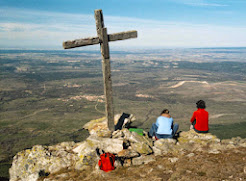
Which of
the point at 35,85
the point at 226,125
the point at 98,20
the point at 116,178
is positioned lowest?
the point at 226,125

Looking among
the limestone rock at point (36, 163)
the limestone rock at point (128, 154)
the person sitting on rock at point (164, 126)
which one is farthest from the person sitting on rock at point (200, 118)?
the limestone rock at point (36, 163)

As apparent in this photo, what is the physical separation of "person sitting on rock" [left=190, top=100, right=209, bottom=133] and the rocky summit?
0.56 meters

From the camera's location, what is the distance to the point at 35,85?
194m

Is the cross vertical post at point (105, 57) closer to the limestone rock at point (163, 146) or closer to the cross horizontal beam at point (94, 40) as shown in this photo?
the cross horizontal beam at point (94, 40)

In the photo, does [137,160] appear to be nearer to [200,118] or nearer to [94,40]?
[200,118]

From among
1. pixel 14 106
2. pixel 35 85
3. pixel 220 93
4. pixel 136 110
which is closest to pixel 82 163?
pixel 136 110

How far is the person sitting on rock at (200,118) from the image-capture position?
30.6 feet

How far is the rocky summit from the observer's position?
20.4 feet

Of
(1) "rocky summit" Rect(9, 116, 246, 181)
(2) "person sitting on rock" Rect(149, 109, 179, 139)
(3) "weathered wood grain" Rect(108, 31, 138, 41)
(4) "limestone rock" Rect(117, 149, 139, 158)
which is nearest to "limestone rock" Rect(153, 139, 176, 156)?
(1) "rocky summit" Rect(9, 116, 246, 181)

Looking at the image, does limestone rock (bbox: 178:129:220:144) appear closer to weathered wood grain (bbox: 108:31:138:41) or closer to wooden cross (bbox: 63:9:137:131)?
wooden cross (bbox: 63:9:137:131)

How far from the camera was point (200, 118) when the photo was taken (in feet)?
31.2

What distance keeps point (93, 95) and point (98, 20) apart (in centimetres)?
14443

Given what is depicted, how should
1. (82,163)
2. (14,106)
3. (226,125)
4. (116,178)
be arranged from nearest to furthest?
(116,178)
(82,163)
(226,125)
(14,106)

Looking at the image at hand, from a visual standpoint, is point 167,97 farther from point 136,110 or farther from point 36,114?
point 36,114
